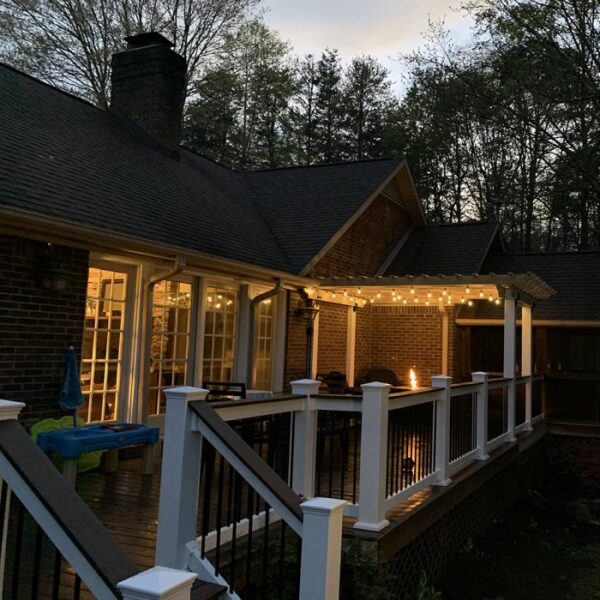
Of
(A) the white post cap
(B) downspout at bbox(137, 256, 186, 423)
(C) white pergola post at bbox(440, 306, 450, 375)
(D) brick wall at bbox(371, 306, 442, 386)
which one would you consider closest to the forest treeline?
(C) white pergola post at bbox(440, 306, 450, 375)

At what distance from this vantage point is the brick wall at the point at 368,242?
11.2 metres

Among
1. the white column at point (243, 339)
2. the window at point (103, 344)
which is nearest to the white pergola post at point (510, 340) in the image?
the white column at point (243, 339)

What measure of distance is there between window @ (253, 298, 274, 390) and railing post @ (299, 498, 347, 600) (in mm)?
6627

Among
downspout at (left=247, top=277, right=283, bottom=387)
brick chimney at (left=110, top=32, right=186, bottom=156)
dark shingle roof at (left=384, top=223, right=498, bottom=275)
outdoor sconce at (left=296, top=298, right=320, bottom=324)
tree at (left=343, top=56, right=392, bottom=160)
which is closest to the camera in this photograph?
downspout at (left=247, top=277, right=283, bottom=387)

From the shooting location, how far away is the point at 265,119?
88.5 ft

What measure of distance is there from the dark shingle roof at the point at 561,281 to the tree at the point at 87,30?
13.1m

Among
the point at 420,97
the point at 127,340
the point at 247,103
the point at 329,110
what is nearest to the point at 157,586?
the point at 127,340

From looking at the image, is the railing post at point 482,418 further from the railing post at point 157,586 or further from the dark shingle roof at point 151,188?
the railing post at point 157,586

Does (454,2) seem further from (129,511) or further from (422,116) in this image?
(422,116)

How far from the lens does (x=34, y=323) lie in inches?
237

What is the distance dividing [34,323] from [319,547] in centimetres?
430

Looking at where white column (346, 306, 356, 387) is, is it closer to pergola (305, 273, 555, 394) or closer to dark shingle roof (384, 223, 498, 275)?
pergola (305, 273, 555, 394)

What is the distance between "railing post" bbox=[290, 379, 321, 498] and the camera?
4.68 meters

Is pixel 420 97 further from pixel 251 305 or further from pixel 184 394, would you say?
pixel 184 394
